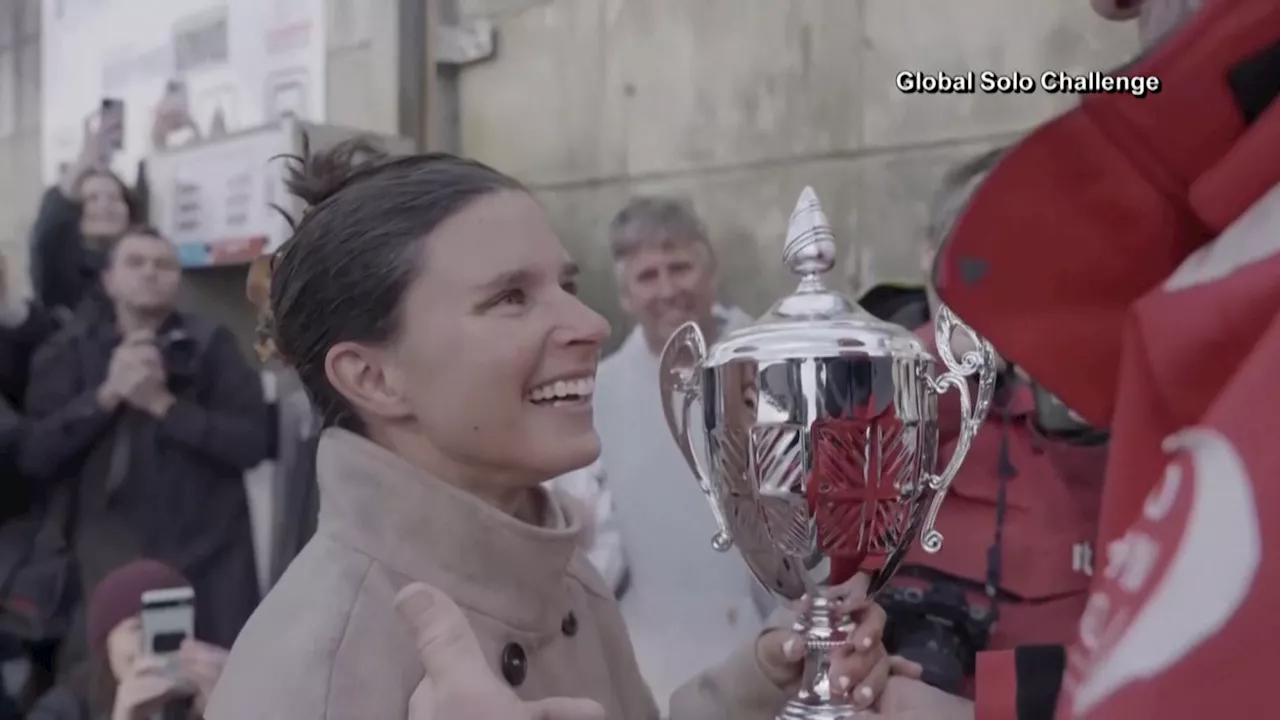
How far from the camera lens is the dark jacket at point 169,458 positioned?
69.5 inches

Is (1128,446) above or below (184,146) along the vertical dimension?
below

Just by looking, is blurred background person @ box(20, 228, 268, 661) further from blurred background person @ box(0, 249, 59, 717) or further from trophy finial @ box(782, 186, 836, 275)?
trophy finial @ box(782, 186, 836, 275)

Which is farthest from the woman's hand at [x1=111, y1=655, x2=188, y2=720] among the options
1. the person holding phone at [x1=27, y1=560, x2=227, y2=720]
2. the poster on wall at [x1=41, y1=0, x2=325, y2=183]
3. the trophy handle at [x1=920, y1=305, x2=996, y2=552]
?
the poster on wall at [x1=41, y1=0, x2=325, y2=183]

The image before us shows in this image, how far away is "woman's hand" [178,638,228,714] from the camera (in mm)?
1189

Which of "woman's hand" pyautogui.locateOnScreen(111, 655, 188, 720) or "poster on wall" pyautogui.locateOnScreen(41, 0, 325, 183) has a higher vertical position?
"poster on wall" pyautogui.locateOnScreen(41, 0, 325, 183)

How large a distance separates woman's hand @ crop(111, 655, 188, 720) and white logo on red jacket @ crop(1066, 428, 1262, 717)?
3.56ft

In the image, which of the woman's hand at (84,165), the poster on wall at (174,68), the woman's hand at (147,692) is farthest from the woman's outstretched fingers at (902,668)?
the poster on wall at (174,68)

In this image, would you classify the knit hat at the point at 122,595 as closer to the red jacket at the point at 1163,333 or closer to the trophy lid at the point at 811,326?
the trophy lid at the point at 811,326

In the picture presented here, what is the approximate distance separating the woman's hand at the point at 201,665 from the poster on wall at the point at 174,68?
1.56 metres

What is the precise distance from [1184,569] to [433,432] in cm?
48

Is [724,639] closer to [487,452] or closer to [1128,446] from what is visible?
[487,452]

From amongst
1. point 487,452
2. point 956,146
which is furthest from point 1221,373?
point 956,146

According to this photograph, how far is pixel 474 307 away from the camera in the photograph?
0.73m

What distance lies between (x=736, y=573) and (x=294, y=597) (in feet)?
3.16
